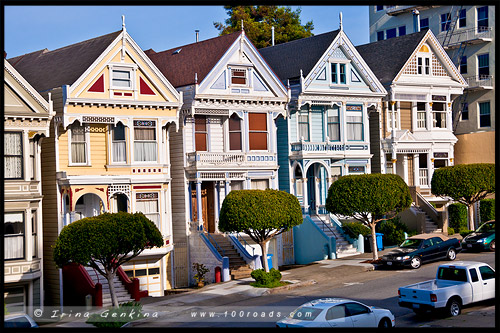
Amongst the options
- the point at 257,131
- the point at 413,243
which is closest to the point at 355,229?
the point at 413,243

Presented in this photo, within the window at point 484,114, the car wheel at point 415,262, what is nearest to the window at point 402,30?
the window at point 484,114

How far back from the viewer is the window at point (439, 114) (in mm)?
53125

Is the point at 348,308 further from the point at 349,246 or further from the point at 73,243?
the point at 349,246

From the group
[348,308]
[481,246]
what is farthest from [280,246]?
[348,308]

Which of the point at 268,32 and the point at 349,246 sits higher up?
the point at 268,32

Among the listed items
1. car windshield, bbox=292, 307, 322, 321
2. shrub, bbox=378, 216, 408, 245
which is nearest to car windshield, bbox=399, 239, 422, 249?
shrub, bbox=378, 216, 408, 245

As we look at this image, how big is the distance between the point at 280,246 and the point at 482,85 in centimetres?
2204

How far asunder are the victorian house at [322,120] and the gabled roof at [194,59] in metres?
4.99

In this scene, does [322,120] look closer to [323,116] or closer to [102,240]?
[323,116]

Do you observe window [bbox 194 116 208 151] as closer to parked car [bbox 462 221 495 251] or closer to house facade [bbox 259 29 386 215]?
house facade [bbox 259 29 386 215]

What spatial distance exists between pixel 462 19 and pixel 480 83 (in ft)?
17.3

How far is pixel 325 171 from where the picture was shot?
46.8 meters

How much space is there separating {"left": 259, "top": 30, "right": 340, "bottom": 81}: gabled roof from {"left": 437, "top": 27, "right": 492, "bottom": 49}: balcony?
1503 centimetres

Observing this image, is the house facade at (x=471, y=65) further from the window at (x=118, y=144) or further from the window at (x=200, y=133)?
the window at (x=118, y=144)
